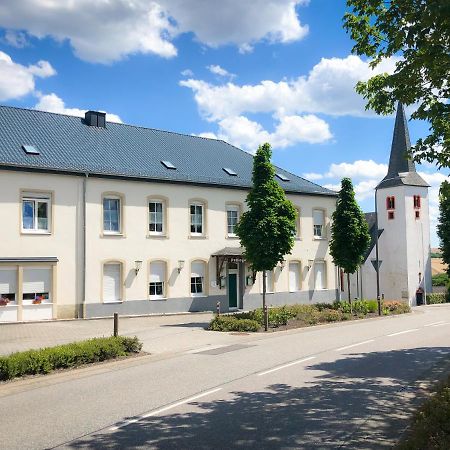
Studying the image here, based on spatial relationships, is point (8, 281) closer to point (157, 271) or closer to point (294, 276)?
point (157, 271)

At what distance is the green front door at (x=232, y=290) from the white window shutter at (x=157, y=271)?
14.8 feet

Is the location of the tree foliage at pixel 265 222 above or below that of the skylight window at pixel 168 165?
below

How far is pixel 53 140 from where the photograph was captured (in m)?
27.4

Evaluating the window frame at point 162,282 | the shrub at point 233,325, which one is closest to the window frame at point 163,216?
the window frame at point 162,282

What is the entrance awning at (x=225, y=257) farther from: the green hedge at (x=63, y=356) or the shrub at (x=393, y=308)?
the green hedge at (x=63, y=356)

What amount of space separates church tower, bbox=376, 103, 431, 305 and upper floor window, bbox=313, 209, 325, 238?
14088 mm

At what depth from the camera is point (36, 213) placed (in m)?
24.8

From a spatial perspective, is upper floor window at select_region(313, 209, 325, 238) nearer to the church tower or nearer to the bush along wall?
the bush along wall

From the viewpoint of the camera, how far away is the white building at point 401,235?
4634 cm

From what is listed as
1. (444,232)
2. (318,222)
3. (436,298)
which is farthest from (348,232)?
(444,232)

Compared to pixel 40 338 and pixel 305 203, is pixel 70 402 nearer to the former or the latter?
pixel 40 338

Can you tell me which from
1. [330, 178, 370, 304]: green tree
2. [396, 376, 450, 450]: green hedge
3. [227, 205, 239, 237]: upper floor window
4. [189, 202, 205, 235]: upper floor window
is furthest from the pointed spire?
[396, 376, 450, 450]: green hedge

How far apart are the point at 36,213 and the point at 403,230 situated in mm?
32877

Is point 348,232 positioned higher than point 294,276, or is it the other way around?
point 348,232
